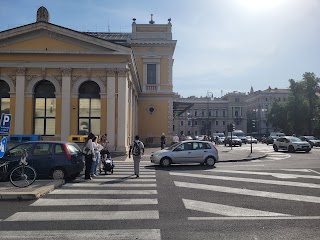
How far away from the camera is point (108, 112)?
27062 millimetres

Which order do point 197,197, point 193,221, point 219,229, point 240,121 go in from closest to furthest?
point 219,229 → point 193,221 → point 197,197 → point 240,121

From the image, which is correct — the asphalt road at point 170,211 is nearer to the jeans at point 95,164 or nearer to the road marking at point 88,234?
the road marking at point 88,234

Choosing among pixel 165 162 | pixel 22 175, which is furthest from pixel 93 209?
pixel 165 162

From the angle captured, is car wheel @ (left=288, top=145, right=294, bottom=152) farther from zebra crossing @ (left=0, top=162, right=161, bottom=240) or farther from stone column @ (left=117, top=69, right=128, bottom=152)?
zebra crossing @ (left=0, top=162, right=161, bottom=240)

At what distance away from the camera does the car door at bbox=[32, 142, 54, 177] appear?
12.4 metres

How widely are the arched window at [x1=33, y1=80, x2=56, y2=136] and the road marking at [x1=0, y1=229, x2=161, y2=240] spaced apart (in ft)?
73.8

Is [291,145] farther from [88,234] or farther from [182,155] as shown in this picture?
[88,234]

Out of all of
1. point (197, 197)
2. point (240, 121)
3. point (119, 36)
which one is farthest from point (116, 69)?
point (240, 121)

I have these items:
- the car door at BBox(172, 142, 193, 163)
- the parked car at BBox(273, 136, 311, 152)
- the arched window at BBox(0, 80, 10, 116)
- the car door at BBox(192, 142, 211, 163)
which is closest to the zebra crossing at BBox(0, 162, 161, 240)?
the car door at BBox(172, 142, 193, 163)

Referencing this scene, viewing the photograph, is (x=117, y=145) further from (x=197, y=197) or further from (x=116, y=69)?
(x=197, y=197)

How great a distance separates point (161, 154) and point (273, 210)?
10.5 meters

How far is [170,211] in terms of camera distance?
7691 millimetres

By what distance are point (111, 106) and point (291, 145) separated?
53.4 ft

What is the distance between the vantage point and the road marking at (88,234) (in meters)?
5.82
